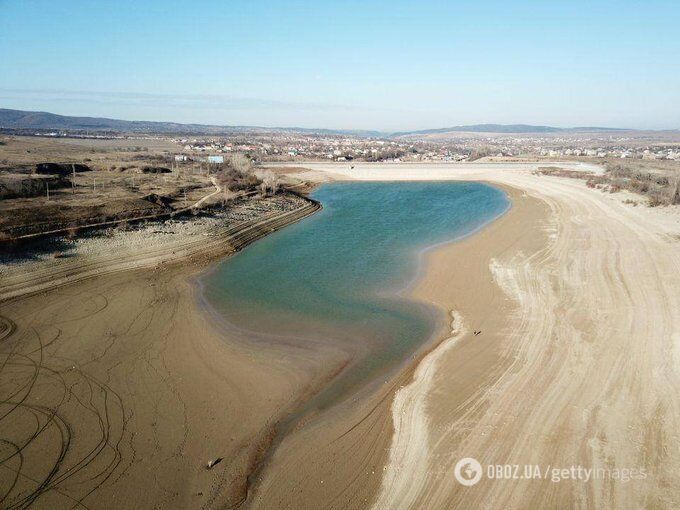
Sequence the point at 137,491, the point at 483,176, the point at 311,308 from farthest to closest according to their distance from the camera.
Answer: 1. the point at 483,176
2. the point at 311,308
3. the point at 137,491

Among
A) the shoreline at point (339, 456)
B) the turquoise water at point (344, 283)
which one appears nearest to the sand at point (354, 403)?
the shoreline at point (339, 456)

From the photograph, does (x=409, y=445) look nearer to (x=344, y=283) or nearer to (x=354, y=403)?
(x=354, y=403)

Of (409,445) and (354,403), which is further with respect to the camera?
(354,403)

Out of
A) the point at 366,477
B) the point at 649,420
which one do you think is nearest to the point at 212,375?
the point at 366,477

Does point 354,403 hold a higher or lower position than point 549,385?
lower

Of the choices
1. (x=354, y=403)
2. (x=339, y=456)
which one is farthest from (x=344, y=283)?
(x=339, y=456)

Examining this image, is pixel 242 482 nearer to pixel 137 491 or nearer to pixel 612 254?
pixel 137 491

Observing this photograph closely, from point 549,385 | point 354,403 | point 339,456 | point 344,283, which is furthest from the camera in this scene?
point 344,283

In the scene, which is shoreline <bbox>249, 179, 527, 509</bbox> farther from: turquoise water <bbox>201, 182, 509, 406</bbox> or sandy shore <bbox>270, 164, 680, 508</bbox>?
turquoise water <bbox>201, 182, 509, 406</bbox>

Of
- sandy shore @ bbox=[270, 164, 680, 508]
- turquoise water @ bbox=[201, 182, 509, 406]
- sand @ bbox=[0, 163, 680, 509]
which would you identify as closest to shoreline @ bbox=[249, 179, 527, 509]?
sand @ bbox=[0, 163, 680, 509]
